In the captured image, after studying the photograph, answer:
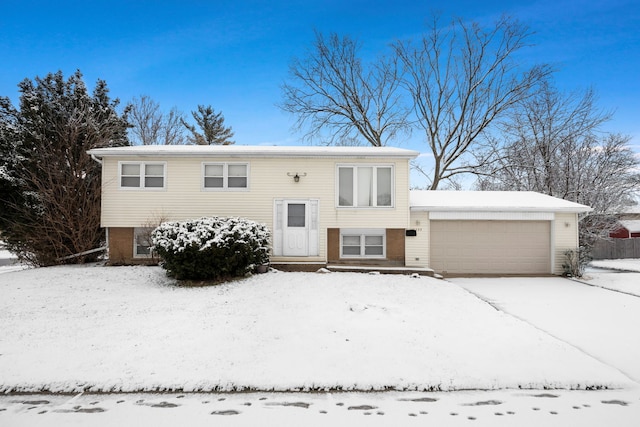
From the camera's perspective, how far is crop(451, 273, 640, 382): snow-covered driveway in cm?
569

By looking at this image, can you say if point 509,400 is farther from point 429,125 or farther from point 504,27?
point 504,27

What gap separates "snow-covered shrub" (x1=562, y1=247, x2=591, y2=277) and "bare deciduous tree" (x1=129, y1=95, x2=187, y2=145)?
25.6m

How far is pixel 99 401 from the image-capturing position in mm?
4062

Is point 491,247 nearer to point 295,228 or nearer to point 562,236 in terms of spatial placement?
point 562,236

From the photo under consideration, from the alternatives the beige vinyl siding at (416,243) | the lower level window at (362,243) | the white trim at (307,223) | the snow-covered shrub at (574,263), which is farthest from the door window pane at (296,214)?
the snow-covered shrub at (574,263)

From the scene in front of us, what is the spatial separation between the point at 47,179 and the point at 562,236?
772 inches

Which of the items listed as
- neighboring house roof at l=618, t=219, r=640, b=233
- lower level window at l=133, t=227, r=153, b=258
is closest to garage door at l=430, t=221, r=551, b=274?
lower level window at l=133, t=227, r=153, b=258

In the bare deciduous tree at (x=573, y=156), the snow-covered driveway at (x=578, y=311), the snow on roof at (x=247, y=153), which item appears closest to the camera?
the snow-covered driveway at (x=578, y=311)

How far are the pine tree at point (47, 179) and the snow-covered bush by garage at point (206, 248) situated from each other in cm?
586

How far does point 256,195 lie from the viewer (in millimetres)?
12891

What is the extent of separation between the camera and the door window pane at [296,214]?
12.9 metres

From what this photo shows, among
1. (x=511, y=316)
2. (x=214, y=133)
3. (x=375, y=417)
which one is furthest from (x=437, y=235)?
(x=214, y=133)

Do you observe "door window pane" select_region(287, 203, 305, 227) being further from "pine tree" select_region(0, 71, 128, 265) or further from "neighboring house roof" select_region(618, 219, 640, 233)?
"neighboring house roof" select_region(618, 219, 640, 233)

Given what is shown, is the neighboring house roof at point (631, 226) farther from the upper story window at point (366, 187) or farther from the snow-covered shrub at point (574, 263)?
the upper story window at point (366, 187)
